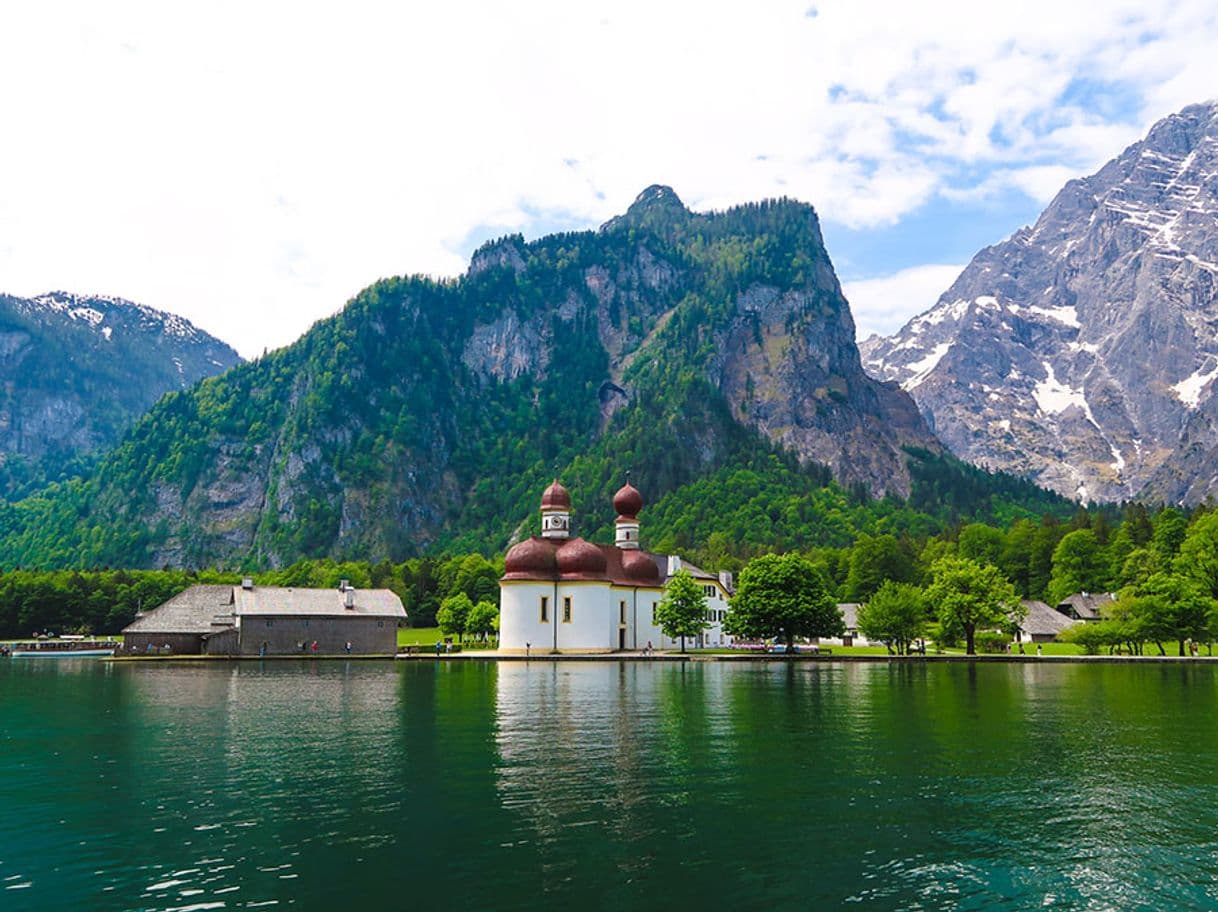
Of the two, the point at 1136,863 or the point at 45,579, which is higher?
the point at 45,579

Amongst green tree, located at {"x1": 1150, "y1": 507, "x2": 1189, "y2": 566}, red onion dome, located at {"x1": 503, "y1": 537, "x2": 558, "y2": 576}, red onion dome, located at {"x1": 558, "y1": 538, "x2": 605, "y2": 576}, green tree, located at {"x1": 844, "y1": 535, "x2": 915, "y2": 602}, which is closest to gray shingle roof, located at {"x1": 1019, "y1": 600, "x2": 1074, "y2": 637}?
green tree, located at {"x1": 1150, "y1": 507, "x2": 1189, "y2": 566}


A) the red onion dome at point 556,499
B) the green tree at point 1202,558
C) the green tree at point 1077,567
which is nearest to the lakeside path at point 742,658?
the green tree at point 1202,558

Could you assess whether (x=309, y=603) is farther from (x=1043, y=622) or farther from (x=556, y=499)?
(x=1043, y=622)

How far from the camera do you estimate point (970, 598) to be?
341 feet

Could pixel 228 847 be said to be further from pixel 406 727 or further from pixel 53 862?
pixel 406 727

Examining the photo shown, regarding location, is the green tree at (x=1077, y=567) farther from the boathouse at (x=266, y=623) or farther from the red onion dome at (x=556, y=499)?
the boathouse at (x=266, y=623)

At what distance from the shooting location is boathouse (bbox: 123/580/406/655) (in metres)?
112

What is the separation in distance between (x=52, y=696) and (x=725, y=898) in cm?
5587

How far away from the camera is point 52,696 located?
62.2 metres

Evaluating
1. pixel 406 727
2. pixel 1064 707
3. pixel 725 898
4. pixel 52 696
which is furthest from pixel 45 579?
pixel 725 898

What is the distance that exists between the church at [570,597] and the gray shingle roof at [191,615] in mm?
31081

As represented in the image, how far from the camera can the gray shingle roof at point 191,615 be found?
11262 centimetres

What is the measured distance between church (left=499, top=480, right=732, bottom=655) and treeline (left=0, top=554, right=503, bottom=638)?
32.9m

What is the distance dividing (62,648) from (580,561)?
76.8 m
